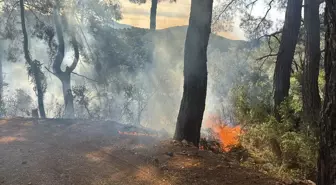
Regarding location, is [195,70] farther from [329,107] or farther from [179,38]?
[179,38]

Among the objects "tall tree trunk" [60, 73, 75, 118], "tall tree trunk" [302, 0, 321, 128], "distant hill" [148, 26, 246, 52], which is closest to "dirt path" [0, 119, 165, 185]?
"tall tree trunk" [302, 0, 321, 128]

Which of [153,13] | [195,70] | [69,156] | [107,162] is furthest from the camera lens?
[153,13]

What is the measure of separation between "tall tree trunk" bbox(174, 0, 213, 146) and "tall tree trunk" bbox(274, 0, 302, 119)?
11.9 ft

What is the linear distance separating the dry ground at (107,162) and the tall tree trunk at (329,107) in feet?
5.61

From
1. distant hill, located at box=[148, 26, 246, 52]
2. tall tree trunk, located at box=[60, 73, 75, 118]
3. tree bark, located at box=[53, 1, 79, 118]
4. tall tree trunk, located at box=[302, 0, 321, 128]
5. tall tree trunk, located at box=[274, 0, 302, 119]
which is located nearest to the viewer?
tall tree trunk, located at box=[302, 0, 321, 128]

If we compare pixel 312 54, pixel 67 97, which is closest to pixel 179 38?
pixel 67 97

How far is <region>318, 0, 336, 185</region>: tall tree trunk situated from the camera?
10.7 ft

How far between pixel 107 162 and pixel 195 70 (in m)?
2.94

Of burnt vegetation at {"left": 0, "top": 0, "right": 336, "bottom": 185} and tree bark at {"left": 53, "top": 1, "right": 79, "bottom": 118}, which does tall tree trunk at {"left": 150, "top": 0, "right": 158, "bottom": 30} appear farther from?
tree bark at {"left": 53, "top": 1, "right": 79, "bottom": 118}

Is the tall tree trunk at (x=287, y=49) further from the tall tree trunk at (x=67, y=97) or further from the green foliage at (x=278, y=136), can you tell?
the tall tree trunk at (x=67, y=97)

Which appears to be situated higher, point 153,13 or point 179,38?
point 153,13

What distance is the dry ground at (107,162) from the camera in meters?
5.29

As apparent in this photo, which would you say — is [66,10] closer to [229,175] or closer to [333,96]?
[229,175]

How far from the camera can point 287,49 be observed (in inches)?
426
